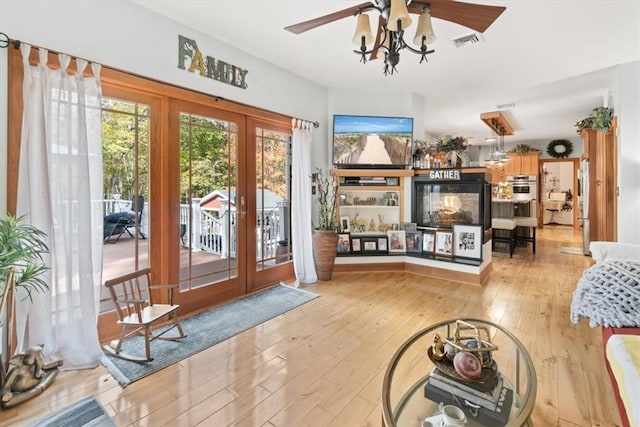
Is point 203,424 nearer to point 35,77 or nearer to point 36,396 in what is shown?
point 36,396

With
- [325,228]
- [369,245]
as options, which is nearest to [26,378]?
[325,228]

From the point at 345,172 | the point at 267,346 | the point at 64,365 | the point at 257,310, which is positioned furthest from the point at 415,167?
the point at 64,365

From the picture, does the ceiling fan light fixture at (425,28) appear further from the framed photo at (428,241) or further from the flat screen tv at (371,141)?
the framed photo at (428,241)

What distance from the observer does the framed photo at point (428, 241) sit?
4457 mm

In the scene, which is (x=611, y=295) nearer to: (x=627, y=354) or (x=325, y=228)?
(x=627, y=354)

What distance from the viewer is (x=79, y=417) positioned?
166 centimetres

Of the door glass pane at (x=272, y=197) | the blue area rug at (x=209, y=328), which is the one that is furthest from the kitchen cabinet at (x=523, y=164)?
the blue area rug at (x=209, y=328)

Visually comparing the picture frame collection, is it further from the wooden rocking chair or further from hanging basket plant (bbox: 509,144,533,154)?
hanging basket plant (bbox: 509,144,533,154)

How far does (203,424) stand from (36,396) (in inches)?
44.3

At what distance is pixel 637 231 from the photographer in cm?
361

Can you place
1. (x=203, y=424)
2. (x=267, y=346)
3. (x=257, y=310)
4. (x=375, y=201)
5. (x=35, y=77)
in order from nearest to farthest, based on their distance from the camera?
1. (x=203, y=424)
2. (x=35, y=77)
3. (x=267, y=346)
4. (x=257, y=310)
5. (x=375, y=201)

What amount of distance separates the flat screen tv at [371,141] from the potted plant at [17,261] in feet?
11.4

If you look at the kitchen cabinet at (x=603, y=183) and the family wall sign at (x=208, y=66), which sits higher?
the family wall sign at (x=208, y=66)

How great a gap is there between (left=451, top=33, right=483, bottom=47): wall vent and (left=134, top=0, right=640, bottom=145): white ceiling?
0.07 metres
